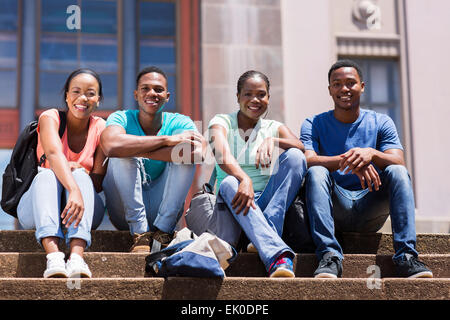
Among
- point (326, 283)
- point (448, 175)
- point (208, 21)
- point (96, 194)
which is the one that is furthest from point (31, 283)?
point (448, 175)

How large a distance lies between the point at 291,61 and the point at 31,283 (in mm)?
6804

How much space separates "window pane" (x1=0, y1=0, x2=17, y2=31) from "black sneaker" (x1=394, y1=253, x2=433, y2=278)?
26.0 feet

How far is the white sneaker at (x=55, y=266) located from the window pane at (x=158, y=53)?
7.01m

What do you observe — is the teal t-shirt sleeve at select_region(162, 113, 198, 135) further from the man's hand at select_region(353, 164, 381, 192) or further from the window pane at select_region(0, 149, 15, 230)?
the window pane at select_region(0, 149, 15, 230)

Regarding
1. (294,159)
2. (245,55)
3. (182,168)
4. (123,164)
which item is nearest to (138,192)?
(123,164)

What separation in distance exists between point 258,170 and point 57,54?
22.0 feet

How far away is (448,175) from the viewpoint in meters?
9.35

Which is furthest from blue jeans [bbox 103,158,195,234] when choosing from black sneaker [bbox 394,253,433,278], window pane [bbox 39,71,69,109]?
Result: window pane [bbox 39,71,69,109]

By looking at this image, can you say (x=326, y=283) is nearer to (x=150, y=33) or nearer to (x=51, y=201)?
(x=51, y=201)

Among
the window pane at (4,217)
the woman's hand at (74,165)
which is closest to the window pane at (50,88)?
the window pane at (4,217)

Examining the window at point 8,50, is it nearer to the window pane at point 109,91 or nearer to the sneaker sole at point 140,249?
the window pane at point 109,91

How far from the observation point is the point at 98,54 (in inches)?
399

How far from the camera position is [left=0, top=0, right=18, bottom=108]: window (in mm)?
9875

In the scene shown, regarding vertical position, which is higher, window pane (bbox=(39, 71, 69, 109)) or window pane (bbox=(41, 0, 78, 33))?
window pane (bbox=(41, 0, 78, 33))
